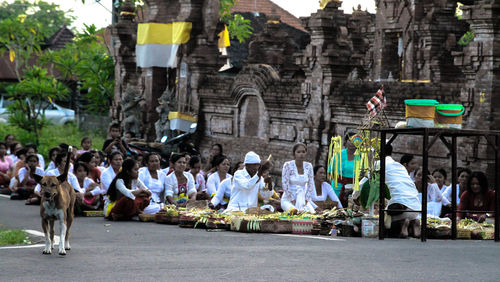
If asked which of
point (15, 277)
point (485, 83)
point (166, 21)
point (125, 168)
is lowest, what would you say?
point (15, 277)

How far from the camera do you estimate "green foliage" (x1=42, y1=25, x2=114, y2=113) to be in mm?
35500

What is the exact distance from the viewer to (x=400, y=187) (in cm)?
1377

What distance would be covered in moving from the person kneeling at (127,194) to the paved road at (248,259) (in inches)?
79.6

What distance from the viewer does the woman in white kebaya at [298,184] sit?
15797 mm

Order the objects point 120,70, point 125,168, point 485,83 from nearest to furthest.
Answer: point 125,168, point 485,83, point 120,70

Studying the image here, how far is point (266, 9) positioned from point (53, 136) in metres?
19.9

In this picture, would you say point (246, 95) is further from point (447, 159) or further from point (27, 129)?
point (27, 129)

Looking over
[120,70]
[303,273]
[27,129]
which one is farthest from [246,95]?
[303,273]

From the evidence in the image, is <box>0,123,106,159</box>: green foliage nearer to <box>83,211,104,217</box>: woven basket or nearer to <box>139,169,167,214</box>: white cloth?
<box>83,211,104,217</box>: woven basket

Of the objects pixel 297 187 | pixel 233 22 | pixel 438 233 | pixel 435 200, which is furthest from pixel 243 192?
pixel 233 22

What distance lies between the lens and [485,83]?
1753 centimetres

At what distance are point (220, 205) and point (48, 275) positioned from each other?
7.32 metres

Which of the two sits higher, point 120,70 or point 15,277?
point 120,70

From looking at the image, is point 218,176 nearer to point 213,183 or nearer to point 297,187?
point 213,183
